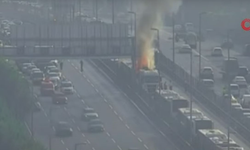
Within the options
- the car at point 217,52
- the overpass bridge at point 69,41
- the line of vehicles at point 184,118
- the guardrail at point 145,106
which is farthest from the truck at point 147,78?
the car at point 217,52

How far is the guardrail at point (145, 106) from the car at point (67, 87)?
1.20m

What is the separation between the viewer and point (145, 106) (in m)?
37.4

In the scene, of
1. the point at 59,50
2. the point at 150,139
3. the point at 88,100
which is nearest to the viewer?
the point at 150,139

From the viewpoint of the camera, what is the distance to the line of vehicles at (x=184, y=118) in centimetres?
3061

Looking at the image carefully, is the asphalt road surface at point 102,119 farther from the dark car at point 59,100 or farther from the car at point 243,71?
the car at point 243,71

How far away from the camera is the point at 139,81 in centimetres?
4025

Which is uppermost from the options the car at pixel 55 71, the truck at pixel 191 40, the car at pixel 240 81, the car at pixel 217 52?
the truck at pixel 191 40

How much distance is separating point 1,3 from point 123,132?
30290mm

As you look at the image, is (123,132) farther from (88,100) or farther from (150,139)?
(88,100)

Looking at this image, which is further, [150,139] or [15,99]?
[15,99]

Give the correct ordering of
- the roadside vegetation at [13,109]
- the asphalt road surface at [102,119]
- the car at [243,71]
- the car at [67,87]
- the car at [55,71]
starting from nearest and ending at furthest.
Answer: the roadside vegetation at [13,109] < the asphalt road surface at [102,119] < the car at [67,87] < the car at [243,71] < the car at [55,71]

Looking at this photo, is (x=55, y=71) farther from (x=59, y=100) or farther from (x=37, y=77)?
(x=59, y=100)

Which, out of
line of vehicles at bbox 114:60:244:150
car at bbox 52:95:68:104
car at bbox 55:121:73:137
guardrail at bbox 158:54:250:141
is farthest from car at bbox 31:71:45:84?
car at bbox 55:121:73:137

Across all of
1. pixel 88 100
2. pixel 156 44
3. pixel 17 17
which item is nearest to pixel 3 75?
pixel 88 100
